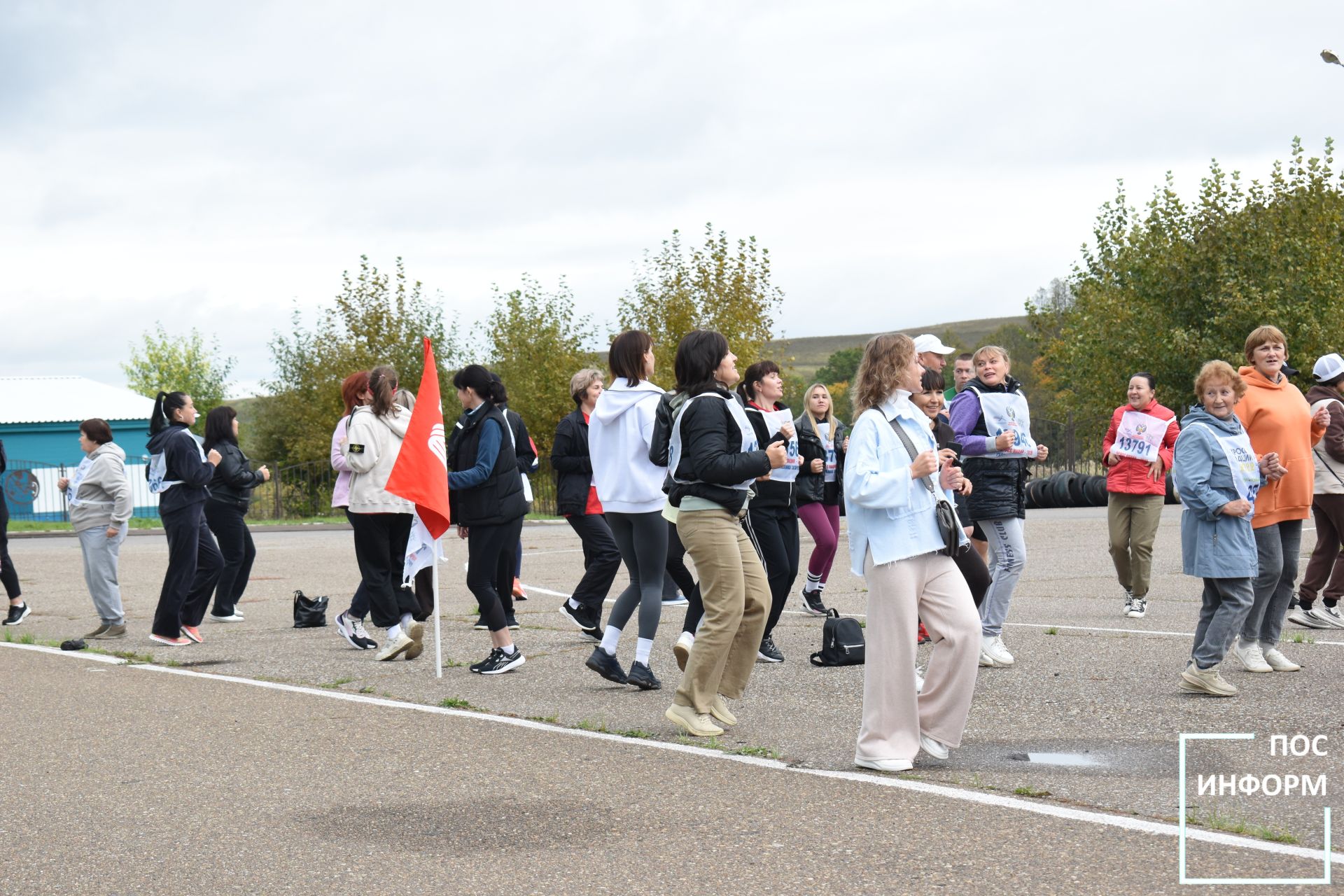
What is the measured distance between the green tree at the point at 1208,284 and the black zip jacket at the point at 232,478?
112 ft

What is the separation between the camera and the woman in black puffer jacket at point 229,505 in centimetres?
1162

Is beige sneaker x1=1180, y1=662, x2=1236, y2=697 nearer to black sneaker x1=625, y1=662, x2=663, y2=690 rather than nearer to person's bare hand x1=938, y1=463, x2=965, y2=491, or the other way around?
person's bare hand x1=938, y1=463, x2=965, y2=491

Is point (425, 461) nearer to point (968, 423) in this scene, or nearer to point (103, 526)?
point (968, 423)

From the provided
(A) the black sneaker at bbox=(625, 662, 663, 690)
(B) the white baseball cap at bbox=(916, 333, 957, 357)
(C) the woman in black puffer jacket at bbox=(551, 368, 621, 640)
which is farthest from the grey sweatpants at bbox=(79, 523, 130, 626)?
(B) the white baseball cap at bbox=(916, 333, 957, 357)

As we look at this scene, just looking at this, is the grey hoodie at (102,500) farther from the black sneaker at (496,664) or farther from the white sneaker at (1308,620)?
the white sneaker at (1308,620)

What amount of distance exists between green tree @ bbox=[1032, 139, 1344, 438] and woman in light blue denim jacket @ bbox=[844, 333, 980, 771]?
3714 centimetres

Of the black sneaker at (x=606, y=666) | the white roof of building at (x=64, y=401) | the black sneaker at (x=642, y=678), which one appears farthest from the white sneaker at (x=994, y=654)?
the white roof of building at (x=64, y=401)

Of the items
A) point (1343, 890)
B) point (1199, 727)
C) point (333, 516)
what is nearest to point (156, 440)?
point (1199, 727)

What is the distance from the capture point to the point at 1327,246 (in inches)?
1630

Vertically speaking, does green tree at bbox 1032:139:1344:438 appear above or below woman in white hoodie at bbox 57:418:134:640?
above

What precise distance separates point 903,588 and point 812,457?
5093 mm

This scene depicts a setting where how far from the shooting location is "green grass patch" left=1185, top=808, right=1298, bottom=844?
187 inches

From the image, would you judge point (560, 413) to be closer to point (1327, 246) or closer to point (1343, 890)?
point (1327, 246)

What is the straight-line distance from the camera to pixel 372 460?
9.58 metres
